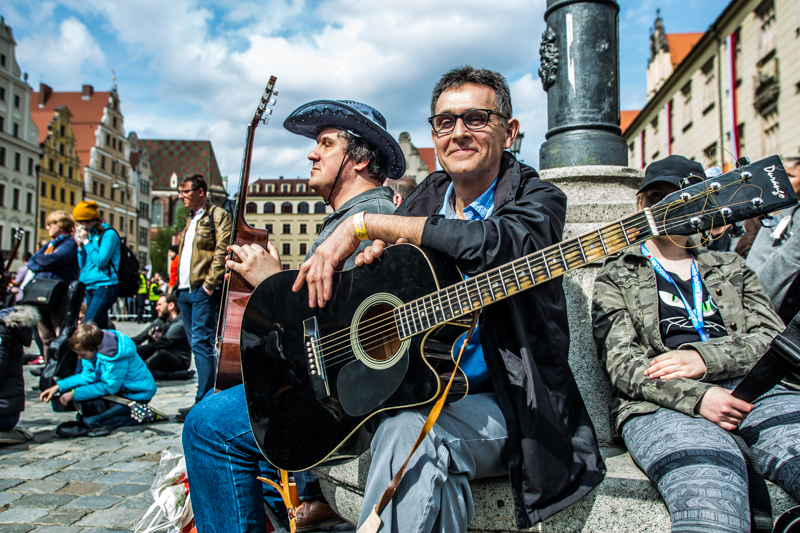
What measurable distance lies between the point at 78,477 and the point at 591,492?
10.9ft

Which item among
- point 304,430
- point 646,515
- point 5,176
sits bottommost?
point 646,515

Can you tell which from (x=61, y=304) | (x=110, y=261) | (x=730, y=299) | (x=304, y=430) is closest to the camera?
(x=304, y=430)

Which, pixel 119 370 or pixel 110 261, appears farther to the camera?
pixel 110 261

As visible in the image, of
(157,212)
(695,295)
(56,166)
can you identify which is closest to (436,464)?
(695,295)

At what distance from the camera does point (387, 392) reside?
1.71m

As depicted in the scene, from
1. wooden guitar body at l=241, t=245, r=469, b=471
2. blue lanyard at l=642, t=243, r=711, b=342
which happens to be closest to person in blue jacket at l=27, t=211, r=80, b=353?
wooden guitar body at l=241, t=245, r=469, b=471

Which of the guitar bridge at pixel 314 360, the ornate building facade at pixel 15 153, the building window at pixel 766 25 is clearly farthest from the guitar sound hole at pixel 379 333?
the ornate building facade at pixel 15 153

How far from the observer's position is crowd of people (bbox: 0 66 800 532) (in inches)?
67.2

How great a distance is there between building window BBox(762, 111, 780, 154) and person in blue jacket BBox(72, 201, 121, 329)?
21.3m

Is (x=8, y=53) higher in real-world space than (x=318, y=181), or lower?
higher

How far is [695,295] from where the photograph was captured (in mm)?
2461

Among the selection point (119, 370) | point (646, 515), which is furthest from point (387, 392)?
point (119, 370)

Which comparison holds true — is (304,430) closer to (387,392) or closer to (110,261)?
(387,392)

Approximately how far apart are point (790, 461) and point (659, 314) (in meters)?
0.77
